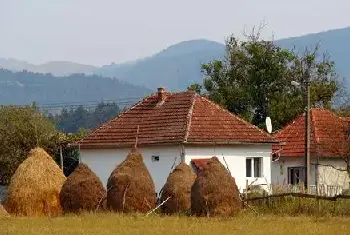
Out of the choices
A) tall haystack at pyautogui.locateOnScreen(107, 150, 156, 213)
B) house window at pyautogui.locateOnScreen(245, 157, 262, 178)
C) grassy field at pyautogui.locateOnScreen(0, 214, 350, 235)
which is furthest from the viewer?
house window at pyautogui.locateOnScreen(245, 157, 262, 178)

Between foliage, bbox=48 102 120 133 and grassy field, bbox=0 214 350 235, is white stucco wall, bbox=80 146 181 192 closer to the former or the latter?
grassy field, bbox=0 214 350 235

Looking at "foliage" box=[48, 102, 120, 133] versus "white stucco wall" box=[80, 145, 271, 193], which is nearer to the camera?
"white stucco wall" box=[80, 145, 271, 193]

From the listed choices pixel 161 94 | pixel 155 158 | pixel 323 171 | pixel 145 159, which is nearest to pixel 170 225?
pixel 155 158

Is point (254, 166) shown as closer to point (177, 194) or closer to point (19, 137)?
point (177, 194)

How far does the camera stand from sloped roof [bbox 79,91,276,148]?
44.3m

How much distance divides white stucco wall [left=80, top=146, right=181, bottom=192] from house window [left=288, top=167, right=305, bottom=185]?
30.5 feet

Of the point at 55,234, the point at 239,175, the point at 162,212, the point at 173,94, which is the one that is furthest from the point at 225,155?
the point at 55,234

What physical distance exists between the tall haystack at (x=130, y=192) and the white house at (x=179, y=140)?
27.9 feet

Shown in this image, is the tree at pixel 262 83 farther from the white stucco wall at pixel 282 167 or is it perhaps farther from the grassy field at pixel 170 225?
the grassy field at pixel 170 225

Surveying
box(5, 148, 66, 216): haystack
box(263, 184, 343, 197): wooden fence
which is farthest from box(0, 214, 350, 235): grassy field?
box(263, 184, 343, 197): wooden fence

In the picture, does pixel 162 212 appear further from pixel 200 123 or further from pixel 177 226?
pixel 200 123

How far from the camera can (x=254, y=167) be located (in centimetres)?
4603

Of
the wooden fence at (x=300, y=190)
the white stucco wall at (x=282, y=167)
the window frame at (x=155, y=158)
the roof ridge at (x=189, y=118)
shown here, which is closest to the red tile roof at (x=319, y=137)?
the white stucco wall at (x=282, y=167)

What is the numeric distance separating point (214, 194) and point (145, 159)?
520 inches
